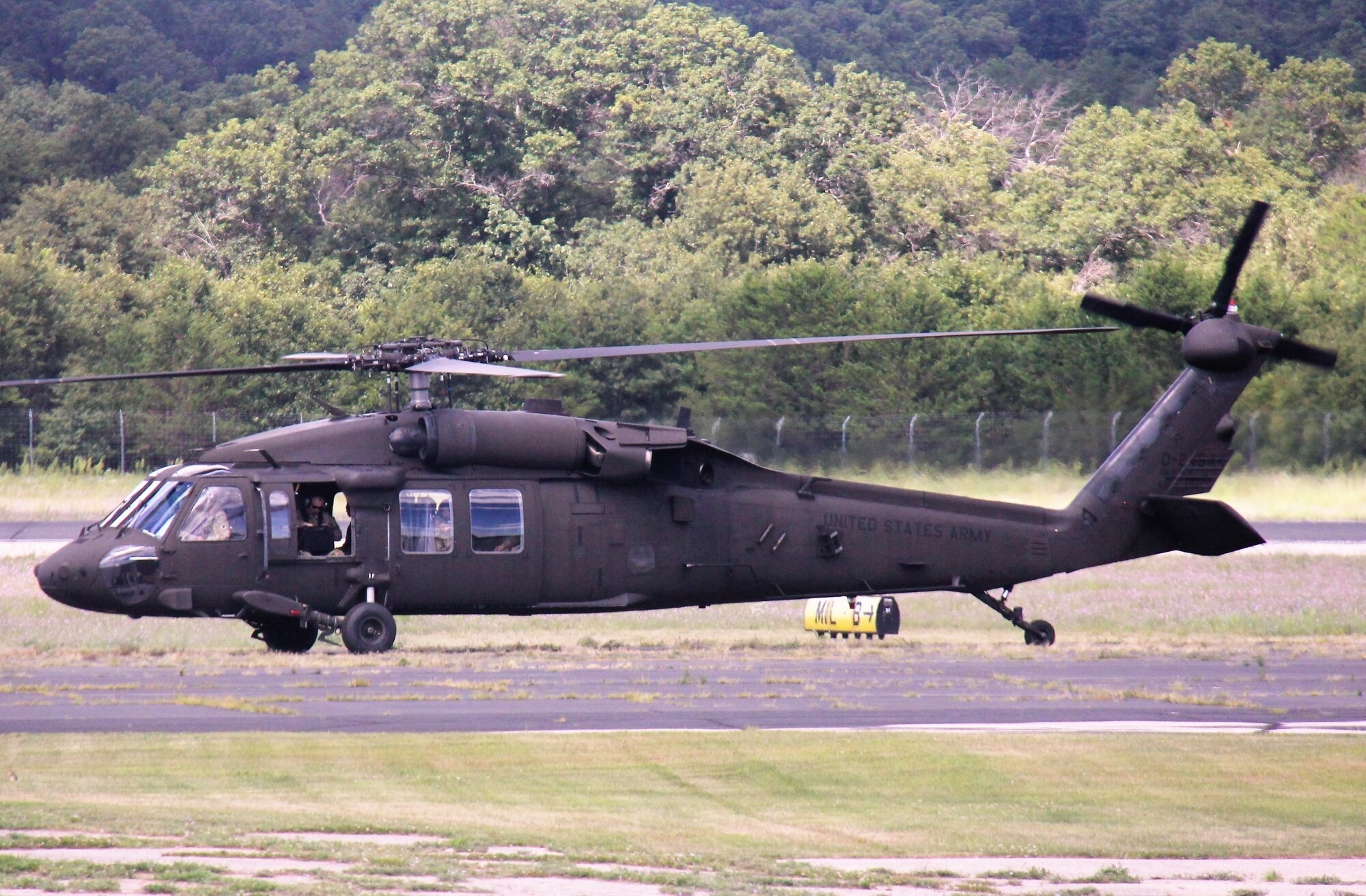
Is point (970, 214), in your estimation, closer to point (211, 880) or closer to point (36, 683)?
point (36, 683)

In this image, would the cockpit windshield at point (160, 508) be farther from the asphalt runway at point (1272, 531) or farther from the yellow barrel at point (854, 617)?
the asphalt runway at point (1272, 531)

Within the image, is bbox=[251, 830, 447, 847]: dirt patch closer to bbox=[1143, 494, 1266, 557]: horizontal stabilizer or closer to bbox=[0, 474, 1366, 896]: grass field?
bbox=[0, 474, 1366, 896]: grass field

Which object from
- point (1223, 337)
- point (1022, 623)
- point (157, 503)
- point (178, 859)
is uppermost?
point (1223, 337)

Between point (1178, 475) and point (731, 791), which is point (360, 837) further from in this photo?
point (1178, 475)

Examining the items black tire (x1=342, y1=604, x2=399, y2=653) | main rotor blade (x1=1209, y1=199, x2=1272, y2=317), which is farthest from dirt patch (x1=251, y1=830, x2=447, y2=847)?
main rotor blade (x1=1209, y1=199, x2=1272, y2=317)

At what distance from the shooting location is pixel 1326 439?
135ft

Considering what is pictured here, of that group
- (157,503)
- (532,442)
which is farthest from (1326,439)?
(157,503)

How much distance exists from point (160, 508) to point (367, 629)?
2.64 m

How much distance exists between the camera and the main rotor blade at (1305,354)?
20.3 m

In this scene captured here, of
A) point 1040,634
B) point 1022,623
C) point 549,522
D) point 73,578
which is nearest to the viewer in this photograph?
point 73,578

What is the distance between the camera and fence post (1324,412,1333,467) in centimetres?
4116

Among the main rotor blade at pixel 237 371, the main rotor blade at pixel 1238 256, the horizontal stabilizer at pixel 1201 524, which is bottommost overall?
the horizontal stabilizer at pixel 1201 524

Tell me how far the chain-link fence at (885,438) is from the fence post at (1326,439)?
0.02 meters

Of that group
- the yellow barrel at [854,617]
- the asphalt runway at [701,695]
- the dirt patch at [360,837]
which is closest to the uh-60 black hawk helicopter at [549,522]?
the asphalt runway at [701,695]
